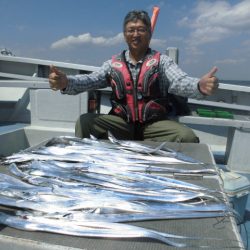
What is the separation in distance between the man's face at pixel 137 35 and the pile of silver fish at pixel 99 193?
5.16ft

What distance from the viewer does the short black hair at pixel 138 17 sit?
3619 millimetres

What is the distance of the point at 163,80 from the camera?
3707 mm

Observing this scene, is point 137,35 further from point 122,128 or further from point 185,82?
point 122,128

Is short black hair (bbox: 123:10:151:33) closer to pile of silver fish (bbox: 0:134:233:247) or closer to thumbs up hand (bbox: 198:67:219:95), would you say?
thumbs up hand (bbox: 198:67:219:95)

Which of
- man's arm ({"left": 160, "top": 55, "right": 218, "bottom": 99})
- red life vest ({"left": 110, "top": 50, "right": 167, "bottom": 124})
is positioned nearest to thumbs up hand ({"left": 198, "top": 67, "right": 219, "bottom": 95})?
man's arm ({"left": 160, "top": 55, "right": 218, "bottom": 99})

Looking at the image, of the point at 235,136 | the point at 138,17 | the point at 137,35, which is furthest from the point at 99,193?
the point at 235,136

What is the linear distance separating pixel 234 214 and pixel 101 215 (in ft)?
2.11

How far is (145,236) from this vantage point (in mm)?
1330

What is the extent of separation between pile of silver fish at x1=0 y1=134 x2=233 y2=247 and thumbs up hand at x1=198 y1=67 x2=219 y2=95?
→ 74 cm

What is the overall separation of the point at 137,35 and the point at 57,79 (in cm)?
102

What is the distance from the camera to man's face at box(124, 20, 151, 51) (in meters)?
3.62

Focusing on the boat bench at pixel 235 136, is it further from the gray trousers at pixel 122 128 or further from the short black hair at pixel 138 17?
the short black hair at pixel 138 17

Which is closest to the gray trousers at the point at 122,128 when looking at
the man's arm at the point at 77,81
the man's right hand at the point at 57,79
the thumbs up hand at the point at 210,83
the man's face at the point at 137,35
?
the man's arm at the point at 77,81

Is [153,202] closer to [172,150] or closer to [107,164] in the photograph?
[107,164]
